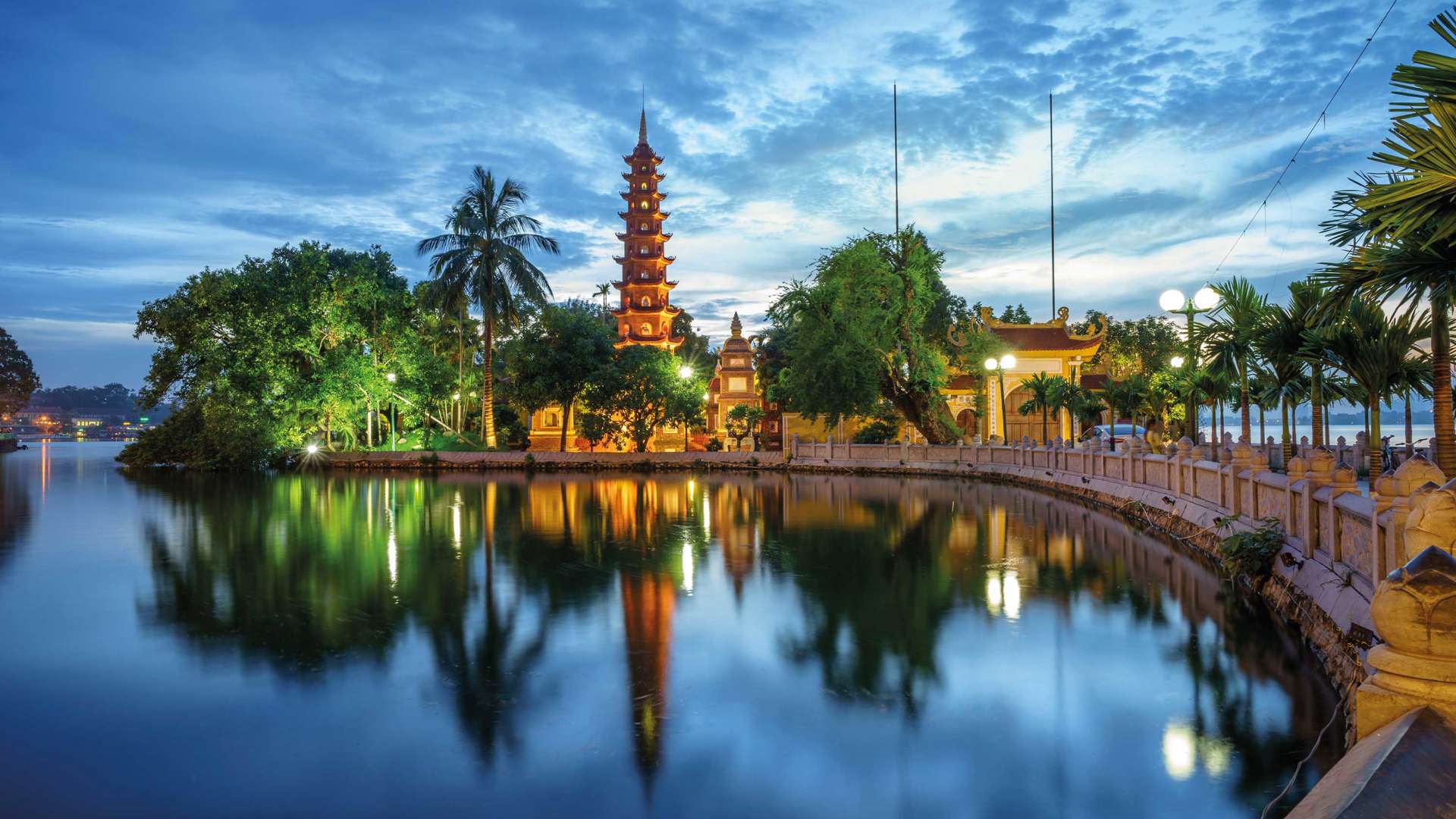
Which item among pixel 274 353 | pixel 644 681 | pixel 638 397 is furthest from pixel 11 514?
pixel 638 397

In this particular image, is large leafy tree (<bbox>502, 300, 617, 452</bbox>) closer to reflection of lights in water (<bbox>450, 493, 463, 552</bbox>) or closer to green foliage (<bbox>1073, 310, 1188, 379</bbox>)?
reflection of lights in water (<bbox>450, 493, 463, 552</bbox>)

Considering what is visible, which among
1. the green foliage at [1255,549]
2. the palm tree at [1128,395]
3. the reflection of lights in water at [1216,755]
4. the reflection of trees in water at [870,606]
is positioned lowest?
the reflection of lights in water at [1216,755]

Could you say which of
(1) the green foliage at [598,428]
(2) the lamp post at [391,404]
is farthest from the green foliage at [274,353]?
(1) the green foliage at [598,428]

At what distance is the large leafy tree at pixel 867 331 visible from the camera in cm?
3741

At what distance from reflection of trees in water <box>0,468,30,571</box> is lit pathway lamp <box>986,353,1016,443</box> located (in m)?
30.4

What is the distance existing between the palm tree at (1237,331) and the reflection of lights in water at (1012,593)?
9056 mm

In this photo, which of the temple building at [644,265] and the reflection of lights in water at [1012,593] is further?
the temple building at [644,265]

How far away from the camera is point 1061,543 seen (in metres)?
17.0

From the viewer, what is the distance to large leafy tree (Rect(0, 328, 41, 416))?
88.4 m

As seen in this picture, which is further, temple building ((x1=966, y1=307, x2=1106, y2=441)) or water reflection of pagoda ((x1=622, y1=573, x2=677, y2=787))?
temple building ((x1=966, y1=307, x2=1106, y2=441))

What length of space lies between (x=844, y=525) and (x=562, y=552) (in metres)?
6.70

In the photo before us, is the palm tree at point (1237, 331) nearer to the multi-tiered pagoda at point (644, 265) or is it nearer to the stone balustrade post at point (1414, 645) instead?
the stone balustrade post at point (1414, 645)

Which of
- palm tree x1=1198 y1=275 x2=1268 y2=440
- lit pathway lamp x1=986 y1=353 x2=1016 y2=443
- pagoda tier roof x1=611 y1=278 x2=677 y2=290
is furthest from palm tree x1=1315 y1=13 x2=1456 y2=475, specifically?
pagoda tier roof x1=611 y1=278 x2=677 y2=290

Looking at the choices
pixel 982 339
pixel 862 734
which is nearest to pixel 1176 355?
pixel 982 339
